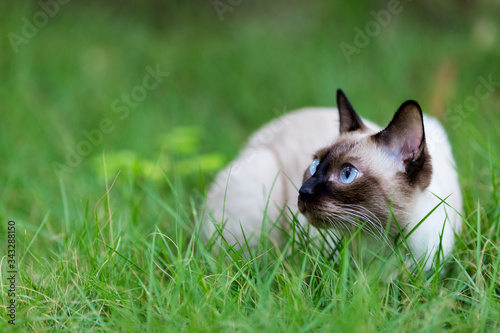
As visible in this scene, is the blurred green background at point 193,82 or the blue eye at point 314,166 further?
the blurred green background at point 193,82

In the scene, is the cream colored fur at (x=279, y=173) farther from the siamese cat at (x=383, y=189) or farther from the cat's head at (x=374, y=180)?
the cat's head at (x=374, y=180)

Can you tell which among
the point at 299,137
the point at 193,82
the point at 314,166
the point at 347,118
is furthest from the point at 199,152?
the point at 314,166

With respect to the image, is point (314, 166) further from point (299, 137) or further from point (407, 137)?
point (299, 137)

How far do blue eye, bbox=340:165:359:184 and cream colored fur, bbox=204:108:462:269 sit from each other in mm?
389

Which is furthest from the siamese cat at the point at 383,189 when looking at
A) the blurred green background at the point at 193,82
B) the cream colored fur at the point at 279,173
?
the blurred green background at the point at 193,82

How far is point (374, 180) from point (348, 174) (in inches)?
4.6

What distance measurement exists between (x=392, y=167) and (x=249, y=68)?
3.97m

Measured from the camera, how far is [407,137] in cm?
244

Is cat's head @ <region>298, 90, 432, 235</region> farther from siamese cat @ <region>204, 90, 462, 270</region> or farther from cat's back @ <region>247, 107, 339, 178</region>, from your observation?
cat's back @ <region>247, 107, 339, 178</region>

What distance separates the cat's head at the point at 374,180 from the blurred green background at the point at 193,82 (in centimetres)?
121

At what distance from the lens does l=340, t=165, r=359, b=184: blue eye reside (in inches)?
95.7

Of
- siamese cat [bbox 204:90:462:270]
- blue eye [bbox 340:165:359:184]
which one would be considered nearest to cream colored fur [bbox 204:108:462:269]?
siamese cat [bbox 204:90:462:270]

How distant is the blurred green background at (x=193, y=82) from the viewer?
4.36 meters

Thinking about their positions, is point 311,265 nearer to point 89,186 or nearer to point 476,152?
point 476,152
